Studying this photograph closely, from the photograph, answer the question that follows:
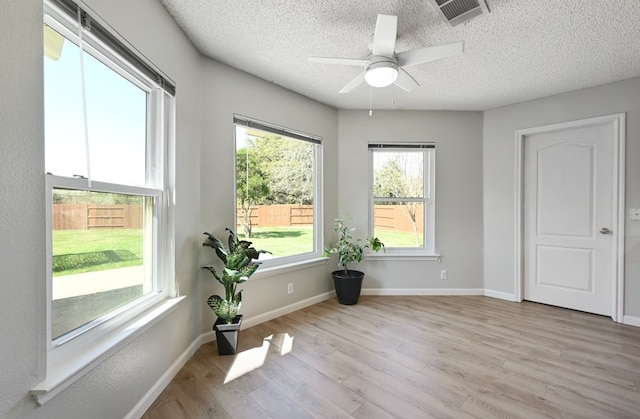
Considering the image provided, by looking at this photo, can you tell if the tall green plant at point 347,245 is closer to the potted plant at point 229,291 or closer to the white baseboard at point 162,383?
the potted plant at point 229,291

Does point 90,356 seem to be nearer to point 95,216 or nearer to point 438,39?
point 95,216

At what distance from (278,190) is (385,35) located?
181 centimetres

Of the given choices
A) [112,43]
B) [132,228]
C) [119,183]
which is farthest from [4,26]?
[132,228]

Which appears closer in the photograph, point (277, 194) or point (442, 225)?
point (277, 194)

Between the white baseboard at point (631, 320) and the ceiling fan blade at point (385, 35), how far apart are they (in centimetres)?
343

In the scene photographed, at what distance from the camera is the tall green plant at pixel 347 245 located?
131 inches

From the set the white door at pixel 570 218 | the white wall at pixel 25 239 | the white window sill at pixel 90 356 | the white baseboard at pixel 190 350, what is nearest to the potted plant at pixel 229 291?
the white baseboard at pixel 190 350

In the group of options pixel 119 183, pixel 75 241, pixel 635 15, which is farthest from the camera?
pixel 635 15

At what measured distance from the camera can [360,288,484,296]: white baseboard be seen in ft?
12.0

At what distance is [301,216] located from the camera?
10.8 ft


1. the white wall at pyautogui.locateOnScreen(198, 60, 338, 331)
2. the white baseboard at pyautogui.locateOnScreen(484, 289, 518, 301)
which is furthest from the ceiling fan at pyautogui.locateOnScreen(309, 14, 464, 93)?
the white baseboard at pyautogui.locateOnScreen(484, 289, 518, 301)

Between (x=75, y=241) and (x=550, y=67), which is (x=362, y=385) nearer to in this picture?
(x=75, y=241)

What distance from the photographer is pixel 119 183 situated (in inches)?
60.8

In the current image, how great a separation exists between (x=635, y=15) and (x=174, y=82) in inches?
122
